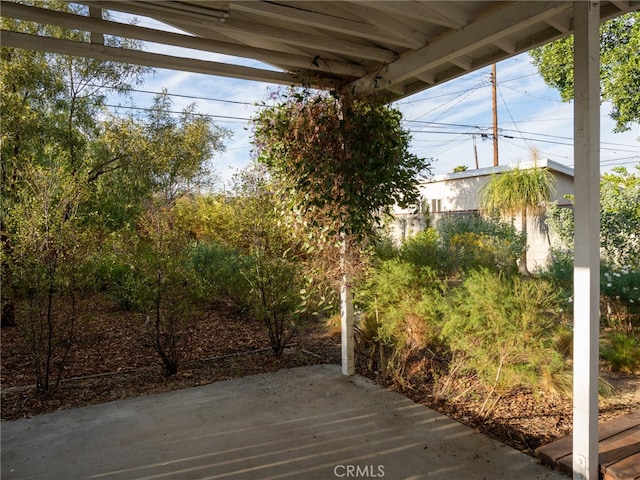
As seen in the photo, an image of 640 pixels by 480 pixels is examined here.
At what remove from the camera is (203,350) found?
4652 mm

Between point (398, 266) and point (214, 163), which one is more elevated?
point (214, 163)

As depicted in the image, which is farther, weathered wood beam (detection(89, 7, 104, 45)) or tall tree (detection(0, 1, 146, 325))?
tall tree (detection(0, 1, 146, 325))

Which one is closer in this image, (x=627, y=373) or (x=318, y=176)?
(x=318, y=176)

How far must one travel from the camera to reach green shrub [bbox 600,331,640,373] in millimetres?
3705

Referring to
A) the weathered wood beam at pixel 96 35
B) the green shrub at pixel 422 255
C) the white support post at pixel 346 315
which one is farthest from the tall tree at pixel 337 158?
the weathered wood beam at pixel 96 35

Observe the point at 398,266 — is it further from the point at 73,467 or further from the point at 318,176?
the point at 73,467

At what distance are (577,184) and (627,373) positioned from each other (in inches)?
103

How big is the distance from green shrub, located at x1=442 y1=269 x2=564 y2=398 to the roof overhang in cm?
150

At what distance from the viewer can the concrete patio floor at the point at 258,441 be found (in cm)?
225

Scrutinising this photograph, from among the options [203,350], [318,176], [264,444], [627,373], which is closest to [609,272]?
[627,373]

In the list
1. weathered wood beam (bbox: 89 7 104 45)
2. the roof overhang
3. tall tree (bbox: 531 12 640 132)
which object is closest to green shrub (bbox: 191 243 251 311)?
the roof overhang

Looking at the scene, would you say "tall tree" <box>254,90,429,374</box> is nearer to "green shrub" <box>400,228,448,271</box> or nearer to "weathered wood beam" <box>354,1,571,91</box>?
"weathered wood beam" <box>354,1,571,91</box>

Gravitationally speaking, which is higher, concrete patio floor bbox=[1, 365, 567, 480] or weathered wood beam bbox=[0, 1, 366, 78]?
weathered wood beam bbox=[0, 1, 366, 78]

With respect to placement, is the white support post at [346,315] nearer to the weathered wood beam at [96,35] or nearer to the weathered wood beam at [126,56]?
the weathered wood beam at [126,56]
